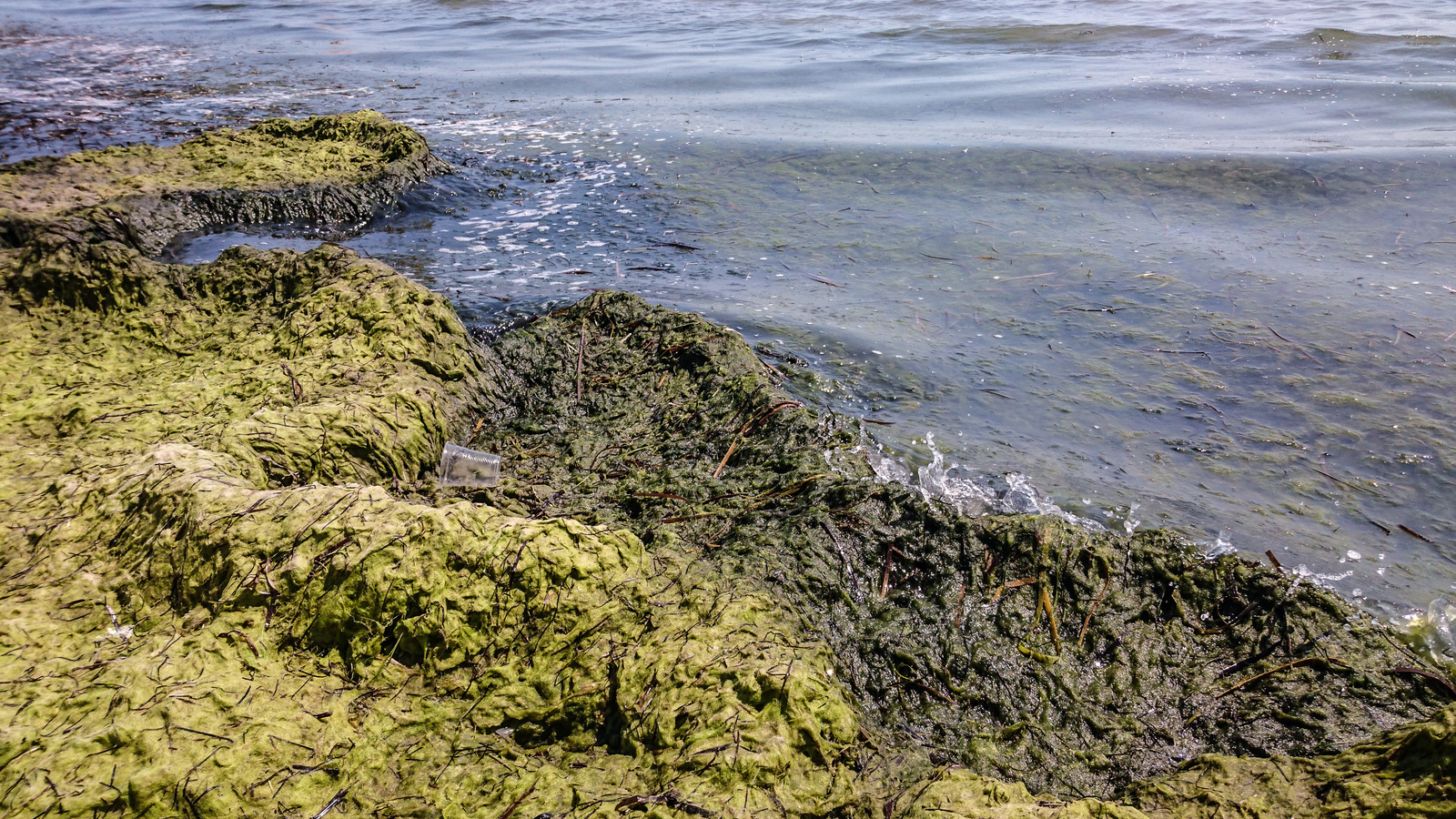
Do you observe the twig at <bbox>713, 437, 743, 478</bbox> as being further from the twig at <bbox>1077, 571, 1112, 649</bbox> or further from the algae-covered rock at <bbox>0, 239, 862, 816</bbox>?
the twig at <bbox>1077, 571, 1112, 649</bbox>

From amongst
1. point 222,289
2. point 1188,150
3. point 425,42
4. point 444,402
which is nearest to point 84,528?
point 444,402

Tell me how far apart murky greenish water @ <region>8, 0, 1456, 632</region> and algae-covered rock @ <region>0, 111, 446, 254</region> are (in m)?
0.38

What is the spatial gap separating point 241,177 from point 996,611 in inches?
300

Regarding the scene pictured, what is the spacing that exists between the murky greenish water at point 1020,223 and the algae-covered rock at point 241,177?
1.26ft

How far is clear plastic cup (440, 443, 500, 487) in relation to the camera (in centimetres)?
332

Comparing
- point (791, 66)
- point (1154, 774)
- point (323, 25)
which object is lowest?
point (1154, 774)

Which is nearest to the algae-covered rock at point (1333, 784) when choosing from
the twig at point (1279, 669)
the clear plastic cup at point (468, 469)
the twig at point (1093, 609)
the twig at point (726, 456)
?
Answer: the twig at point (1279, 669)

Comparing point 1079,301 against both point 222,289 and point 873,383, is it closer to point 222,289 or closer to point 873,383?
point 873,383

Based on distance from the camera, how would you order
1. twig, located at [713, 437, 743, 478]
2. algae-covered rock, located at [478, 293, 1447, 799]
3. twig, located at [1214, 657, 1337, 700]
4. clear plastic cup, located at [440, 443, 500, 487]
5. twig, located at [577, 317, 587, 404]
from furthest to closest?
twig, located at [577, 317, 587, 404] → twig, located at [713, 437, 743, 478] → clear plastic cup, located at [440, 443, 500, 487] → twig, located at [1214, 657, 1337, 700] → algae-covered rock, located at [478, 293, 1447, 799]

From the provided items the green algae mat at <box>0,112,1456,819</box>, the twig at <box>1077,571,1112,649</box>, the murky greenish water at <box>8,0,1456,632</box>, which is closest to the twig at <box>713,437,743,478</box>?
the green algae mat at <box>0,112,1456,819</box>

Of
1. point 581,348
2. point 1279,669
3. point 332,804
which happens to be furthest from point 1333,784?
point 581,348

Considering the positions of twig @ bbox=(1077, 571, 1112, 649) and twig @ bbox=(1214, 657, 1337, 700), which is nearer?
twig @ bbox=(1214, 657, 1337, 700)

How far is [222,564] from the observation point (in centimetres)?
226

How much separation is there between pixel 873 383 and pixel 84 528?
3.72m
